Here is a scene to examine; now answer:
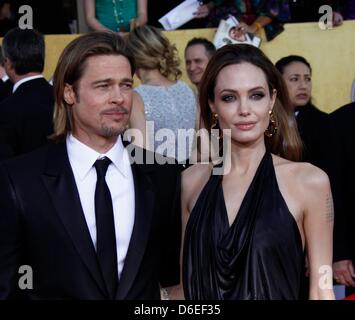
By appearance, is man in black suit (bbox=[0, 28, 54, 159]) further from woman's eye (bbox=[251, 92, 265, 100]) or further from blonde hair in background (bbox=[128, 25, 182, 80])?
woman's eye (bbox=[251, 92, 265, 100])

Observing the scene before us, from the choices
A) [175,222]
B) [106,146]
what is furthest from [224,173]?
[106,146]

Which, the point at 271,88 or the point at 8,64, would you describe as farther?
the point at 8,64

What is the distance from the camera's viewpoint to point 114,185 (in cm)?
306

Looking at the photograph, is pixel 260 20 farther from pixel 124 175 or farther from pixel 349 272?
→ pixel 124 175

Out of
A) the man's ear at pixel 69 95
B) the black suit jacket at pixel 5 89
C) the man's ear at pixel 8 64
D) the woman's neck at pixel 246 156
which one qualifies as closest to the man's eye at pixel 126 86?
the man's ear at pixel 69 95

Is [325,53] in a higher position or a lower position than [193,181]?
higher

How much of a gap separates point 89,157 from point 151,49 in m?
2.04

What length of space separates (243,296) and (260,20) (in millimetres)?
3786

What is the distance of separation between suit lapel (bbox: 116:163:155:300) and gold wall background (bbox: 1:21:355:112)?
358cm

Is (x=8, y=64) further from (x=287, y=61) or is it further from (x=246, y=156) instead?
(x=246, y=156)

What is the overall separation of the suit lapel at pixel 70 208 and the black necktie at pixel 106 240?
0.02 m

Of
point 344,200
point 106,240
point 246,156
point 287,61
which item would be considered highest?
point 287,61

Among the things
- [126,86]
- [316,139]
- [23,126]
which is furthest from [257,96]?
[23,126]

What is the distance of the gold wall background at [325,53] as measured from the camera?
645 cm
